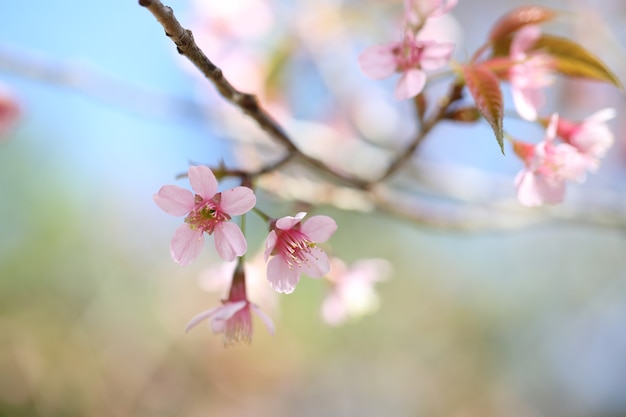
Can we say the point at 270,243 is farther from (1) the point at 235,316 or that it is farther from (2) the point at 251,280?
(2) the point at 251,280

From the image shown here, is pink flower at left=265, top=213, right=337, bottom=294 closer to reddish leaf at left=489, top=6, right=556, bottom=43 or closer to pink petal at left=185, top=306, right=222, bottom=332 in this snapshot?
pink petal at left=185, top=306, right=222, bottom=332

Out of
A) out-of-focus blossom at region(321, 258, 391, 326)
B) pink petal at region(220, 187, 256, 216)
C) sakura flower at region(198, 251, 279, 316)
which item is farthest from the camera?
out-of-focus blossom at region(321, 258, 391, 326)

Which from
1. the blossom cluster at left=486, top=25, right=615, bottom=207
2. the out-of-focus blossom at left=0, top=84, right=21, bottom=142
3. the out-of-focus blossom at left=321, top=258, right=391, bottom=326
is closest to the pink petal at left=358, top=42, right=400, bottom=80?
the blossom cluster at left=486, top=25, right=615, bottom=207

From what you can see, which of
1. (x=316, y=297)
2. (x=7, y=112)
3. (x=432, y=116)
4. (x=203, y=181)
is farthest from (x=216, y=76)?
(x=316, y=297)

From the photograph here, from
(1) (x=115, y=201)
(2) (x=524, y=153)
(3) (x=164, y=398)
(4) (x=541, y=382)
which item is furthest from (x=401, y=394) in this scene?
(2) (x=524, y=153)

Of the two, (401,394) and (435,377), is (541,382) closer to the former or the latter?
(435,377)
